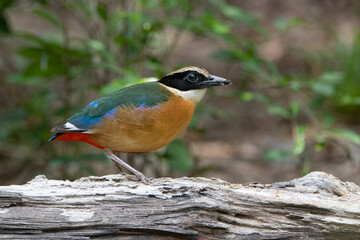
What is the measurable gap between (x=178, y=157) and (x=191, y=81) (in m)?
1.43

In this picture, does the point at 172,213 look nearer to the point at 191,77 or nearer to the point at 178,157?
the point at 191,77

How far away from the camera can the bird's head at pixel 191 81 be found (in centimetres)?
487

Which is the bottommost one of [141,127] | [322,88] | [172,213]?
[172,213]

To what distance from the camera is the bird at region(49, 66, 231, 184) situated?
4535 mm

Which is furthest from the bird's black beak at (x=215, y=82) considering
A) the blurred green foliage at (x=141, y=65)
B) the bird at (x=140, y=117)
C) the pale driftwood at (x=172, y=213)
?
the pale driftwood at (x=172, y=213)

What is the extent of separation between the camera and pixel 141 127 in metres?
4.52

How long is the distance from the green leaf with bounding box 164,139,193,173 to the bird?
4.27 feet

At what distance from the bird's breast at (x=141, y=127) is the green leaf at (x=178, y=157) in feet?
4.57

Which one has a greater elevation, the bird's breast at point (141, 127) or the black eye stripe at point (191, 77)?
the black eye stripe at point (191, 77)

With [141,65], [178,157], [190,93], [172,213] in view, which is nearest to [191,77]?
[190,93]

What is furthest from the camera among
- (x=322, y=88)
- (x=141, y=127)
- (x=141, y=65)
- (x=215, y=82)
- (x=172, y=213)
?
(x=141, y=65)

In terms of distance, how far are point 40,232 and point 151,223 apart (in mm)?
789

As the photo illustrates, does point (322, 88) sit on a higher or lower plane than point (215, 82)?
higher

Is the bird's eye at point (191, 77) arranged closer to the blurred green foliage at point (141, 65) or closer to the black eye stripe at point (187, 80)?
the black eye stripe at point (187, 80)
